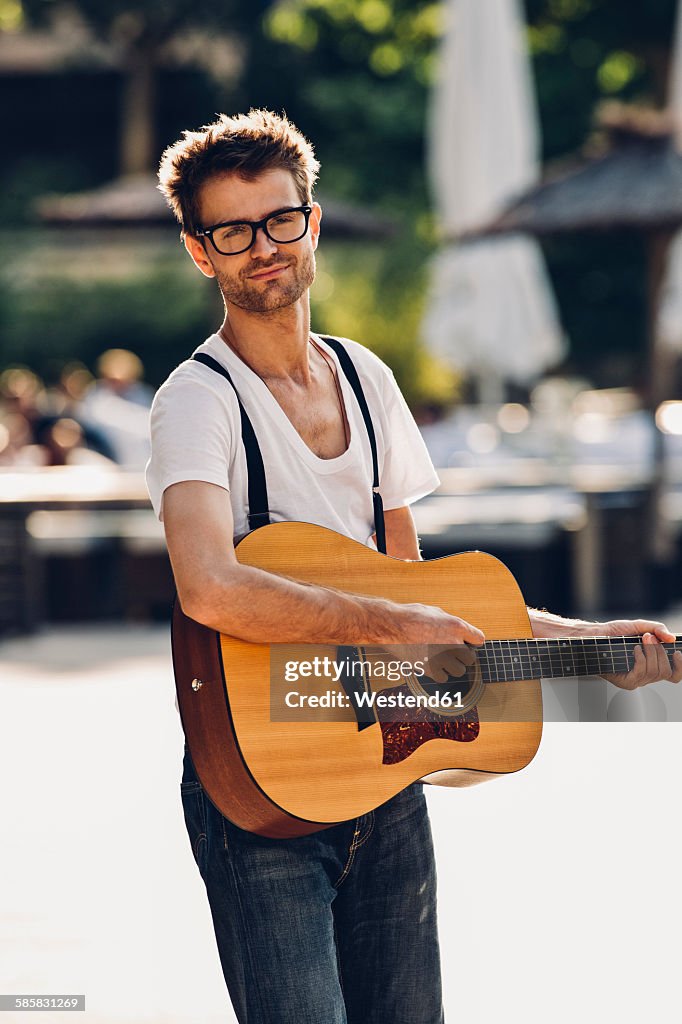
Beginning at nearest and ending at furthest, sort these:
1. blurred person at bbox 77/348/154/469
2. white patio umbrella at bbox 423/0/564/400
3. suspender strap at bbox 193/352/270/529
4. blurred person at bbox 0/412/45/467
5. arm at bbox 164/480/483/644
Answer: arm at bbox 164/480/483/644 → suspender strap at bbox 193/352/270/529 → blurred person at bbox 77/348/154/469 → blurred person at bbox 0/412/45/467 → white patio umbrella at bbox 423/0/564/400

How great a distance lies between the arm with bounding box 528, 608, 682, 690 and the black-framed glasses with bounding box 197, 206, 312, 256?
73 centimetres

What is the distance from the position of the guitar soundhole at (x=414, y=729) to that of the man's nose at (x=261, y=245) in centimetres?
67

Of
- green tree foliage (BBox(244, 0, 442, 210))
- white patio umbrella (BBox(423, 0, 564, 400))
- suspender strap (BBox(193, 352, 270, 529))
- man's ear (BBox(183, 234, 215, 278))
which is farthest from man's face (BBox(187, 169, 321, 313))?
green tree foliage (BBox(244, 0, 442, 210))

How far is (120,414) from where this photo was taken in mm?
12164

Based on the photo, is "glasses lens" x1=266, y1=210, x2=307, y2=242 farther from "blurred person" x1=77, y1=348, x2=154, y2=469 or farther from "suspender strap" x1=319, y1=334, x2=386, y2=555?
"blurred person" x1=77, y1=348, x2=154, y2=469

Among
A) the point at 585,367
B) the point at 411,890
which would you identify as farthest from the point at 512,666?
the point at 585,367

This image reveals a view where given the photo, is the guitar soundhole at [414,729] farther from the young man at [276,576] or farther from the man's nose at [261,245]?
the man's nose at [261,245]

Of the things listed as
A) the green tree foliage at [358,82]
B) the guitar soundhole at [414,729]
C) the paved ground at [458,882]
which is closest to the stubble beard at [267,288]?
the guitar soundhole at [414,729]

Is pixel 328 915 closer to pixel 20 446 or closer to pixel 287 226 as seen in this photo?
pixel 287 226

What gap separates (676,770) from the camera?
589 cm

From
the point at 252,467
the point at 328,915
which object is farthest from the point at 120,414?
the point at 328,915

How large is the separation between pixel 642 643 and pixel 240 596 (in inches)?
27.7

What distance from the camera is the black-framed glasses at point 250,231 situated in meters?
2.37

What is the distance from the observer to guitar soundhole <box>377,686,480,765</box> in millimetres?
2416
